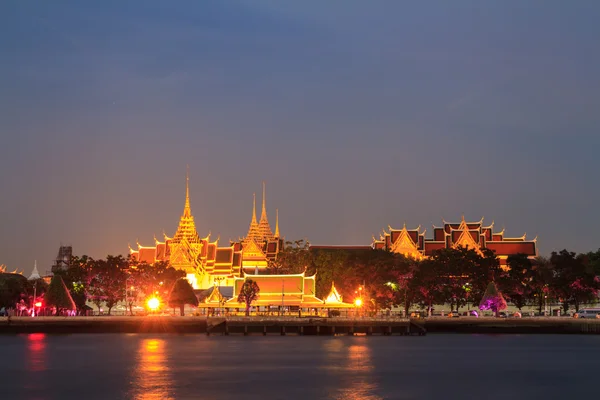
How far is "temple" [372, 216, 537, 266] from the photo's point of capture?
16325 cm

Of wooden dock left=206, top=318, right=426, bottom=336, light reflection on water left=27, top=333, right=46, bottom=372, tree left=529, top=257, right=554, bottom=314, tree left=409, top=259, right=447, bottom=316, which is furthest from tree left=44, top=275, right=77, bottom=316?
tree left=529, top=257, right=554, bottom=314

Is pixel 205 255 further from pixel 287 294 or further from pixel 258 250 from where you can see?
pixel 287 294

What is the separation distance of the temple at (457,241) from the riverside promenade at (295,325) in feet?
158

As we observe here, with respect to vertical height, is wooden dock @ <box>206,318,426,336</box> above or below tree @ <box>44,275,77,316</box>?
below

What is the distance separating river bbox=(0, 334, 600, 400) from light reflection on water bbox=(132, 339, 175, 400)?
0.07 m

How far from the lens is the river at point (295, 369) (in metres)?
57.6

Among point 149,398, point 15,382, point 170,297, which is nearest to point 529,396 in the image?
point 149,398

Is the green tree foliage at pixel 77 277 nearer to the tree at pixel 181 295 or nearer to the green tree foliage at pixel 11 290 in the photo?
the green tree foliage at pixel 11 290

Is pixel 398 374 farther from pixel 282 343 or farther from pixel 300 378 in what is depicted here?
pixel 282 343

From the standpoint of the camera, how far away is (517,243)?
545ft

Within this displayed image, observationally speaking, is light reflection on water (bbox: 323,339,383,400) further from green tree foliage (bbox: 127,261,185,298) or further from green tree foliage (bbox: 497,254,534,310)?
green tree foliage (bbox: 127,261,185,298)

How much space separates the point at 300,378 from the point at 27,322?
5537cm

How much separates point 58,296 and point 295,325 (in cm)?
2803

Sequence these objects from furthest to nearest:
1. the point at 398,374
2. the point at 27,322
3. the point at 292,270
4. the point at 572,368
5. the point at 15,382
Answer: the point at 292,270 < the point at 27,322 < the point at 572,368 < the point at 398,374 < the point at 15,382
